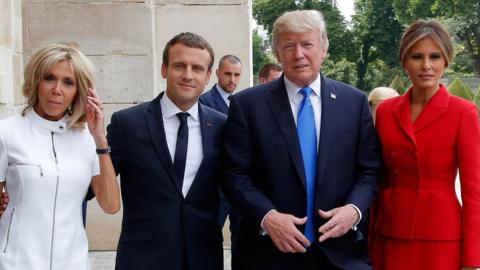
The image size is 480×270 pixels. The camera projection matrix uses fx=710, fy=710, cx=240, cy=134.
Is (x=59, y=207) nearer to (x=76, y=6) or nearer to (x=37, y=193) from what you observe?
(x=37, y=193)

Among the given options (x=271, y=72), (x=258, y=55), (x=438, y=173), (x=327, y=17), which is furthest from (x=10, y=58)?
(x=258, y=55)

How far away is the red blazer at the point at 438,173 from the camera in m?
3.36

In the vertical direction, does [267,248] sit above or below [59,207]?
below

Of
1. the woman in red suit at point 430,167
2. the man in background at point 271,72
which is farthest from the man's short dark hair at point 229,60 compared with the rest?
the woman in red suit at point 430,167

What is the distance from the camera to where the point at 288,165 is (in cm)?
337

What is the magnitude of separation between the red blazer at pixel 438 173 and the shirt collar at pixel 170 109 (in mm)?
1016

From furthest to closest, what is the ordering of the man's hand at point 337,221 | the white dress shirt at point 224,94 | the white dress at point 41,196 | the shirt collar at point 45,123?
1. the white dress shirt at point 224,94
2. the man's hand at point 337,221
3. the shirt collar at point 45,123
4. the white dress at point 41,196

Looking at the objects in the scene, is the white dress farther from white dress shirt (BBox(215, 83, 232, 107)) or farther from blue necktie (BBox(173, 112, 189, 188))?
white dress shirt (BBox(215, 83, 232, 107))

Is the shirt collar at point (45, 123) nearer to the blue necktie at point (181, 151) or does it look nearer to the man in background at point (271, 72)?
the blue necktie at point (181, 151)

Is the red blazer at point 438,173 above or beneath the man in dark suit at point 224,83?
beneath

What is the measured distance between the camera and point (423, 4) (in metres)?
46.8

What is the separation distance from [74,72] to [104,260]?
3882mm

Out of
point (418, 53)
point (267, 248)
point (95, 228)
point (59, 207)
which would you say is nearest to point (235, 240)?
point (267, 248)

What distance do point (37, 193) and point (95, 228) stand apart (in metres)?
3.98
